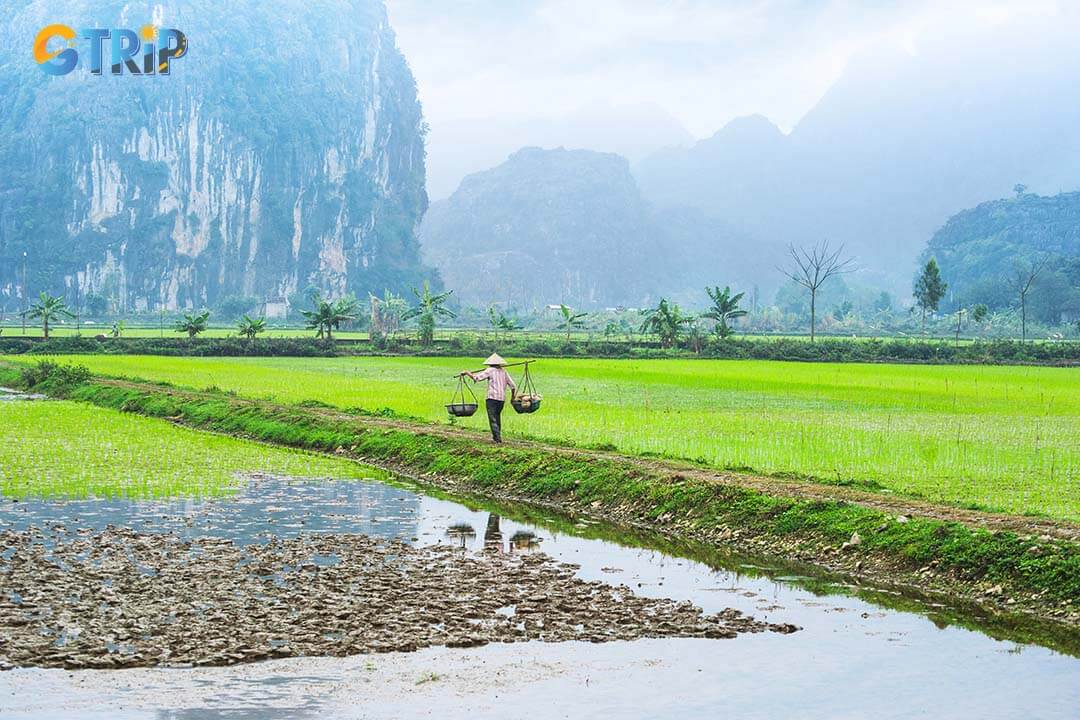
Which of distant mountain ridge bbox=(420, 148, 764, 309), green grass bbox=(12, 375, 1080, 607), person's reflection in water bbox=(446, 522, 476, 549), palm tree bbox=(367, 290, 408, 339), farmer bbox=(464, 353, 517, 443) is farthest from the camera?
distant mountain ridge bbox=(420, 148, 764, 309)

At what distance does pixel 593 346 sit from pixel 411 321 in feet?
176

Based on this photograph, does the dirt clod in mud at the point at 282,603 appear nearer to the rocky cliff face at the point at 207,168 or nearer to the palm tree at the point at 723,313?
the palm tree at the point at 723,313

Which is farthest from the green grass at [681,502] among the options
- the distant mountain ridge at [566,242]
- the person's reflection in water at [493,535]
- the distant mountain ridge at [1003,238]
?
the distant mountain ridge at [566,242]

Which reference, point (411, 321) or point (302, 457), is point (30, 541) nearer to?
point (302, 457)

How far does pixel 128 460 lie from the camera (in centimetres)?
1438

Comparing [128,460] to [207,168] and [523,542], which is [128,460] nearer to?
[523,542]

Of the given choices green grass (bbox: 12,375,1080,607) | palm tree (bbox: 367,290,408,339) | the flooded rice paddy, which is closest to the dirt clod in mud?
the flooded rice paddy

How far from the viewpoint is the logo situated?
13562 cm

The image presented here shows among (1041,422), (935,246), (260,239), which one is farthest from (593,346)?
(260,239)

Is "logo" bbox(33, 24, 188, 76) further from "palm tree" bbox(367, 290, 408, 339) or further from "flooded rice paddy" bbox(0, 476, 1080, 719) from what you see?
"flooded rice paddy" bbox(0, 476, 1080, 719)

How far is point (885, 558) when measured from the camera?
351 inches

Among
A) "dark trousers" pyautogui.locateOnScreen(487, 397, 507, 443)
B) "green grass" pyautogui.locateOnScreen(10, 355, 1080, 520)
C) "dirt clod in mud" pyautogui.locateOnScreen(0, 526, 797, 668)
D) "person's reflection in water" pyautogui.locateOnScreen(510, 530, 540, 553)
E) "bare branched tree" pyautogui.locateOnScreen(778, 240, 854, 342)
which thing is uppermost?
"bare branched tree" pyautogui.locateOnScreen(778, 240, 854, 342)

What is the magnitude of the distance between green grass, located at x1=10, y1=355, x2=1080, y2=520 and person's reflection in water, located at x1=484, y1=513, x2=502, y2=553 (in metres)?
2.72

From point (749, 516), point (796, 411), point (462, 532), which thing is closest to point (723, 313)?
point (796, 411)
